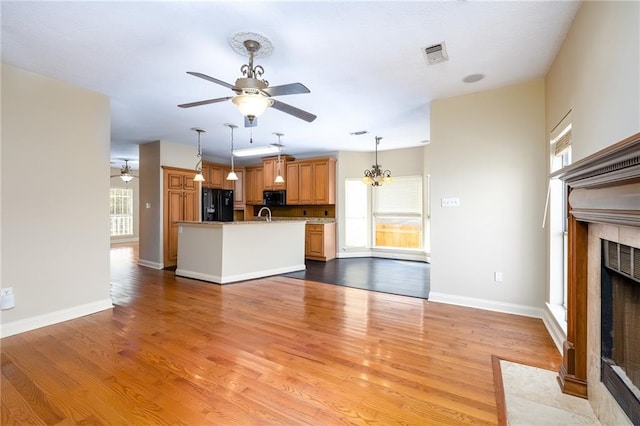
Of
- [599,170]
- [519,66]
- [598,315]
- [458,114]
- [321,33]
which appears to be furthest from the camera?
[458,114]

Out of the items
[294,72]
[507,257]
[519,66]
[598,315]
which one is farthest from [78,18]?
[507,257]

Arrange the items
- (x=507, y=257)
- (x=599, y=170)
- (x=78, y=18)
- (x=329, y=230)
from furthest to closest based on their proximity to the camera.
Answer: (x=329, y=230) → (x=507, y=257) → (x=78, y=18) → (x=599, y=170)

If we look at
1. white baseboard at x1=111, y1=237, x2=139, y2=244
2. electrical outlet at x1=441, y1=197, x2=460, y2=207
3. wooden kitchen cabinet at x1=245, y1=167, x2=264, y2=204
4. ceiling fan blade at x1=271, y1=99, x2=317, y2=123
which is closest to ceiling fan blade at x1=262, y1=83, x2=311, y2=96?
ceiling fan blade at x1=271, y1=99, x2=317, y2=123

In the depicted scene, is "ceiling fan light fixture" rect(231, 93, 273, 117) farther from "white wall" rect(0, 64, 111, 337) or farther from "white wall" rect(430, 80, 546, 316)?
"white wall" rect(430, 80, 546, 316)

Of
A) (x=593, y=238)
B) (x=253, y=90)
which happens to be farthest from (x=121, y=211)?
(x=593, y=238)

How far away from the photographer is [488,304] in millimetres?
3619

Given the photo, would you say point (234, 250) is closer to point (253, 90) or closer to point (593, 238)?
point (253, 90)

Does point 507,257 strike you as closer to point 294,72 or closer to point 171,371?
point 294,72

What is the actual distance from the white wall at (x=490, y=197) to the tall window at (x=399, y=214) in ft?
10.7

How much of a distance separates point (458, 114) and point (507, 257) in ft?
6.21

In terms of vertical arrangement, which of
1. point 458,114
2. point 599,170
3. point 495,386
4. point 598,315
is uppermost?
point 458,114

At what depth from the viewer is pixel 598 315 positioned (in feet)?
5.78

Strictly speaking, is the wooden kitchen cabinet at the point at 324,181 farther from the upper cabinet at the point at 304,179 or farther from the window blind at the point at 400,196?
the window blind at the point at 400,196

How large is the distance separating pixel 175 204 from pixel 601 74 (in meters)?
6.82
